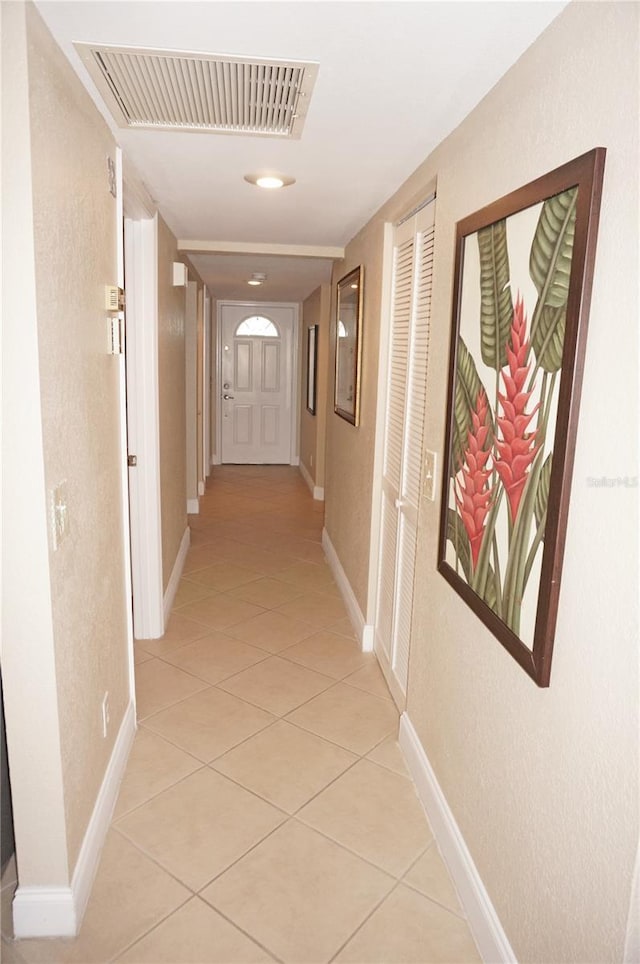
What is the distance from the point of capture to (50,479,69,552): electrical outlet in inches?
60.0

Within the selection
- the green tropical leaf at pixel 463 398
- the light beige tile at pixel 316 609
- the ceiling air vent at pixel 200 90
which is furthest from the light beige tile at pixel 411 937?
the ceiling air vent at pixel 200 90

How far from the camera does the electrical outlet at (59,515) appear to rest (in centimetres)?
152

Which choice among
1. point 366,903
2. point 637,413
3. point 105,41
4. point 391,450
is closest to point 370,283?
point 391,450

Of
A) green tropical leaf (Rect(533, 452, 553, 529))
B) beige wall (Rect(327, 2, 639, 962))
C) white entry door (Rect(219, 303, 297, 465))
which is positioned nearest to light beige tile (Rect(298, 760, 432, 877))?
beige wall (Rect(327, 2, 639, 962))

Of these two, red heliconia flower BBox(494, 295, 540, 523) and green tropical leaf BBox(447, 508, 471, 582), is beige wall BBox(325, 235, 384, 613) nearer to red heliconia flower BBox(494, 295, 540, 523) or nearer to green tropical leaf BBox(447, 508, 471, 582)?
green tropical leaf BBox(447, 508, 471, 582)

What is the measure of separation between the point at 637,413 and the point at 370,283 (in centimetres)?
249

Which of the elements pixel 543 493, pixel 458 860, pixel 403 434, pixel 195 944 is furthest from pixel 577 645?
pixel 403 434

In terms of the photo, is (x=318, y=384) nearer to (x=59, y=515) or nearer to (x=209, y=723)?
(x=209, y=723)

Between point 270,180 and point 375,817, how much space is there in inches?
94.8

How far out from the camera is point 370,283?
3.34 meters

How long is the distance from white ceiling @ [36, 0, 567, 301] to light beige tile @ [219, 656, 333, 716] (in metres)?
2.21

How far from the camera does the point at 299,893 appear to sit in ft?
6.06

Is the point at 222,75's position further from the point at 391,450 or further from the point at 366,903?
the point at 366,903

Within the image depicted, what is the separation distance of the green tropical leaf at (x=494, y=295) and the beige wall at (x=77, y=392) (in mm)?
1062
